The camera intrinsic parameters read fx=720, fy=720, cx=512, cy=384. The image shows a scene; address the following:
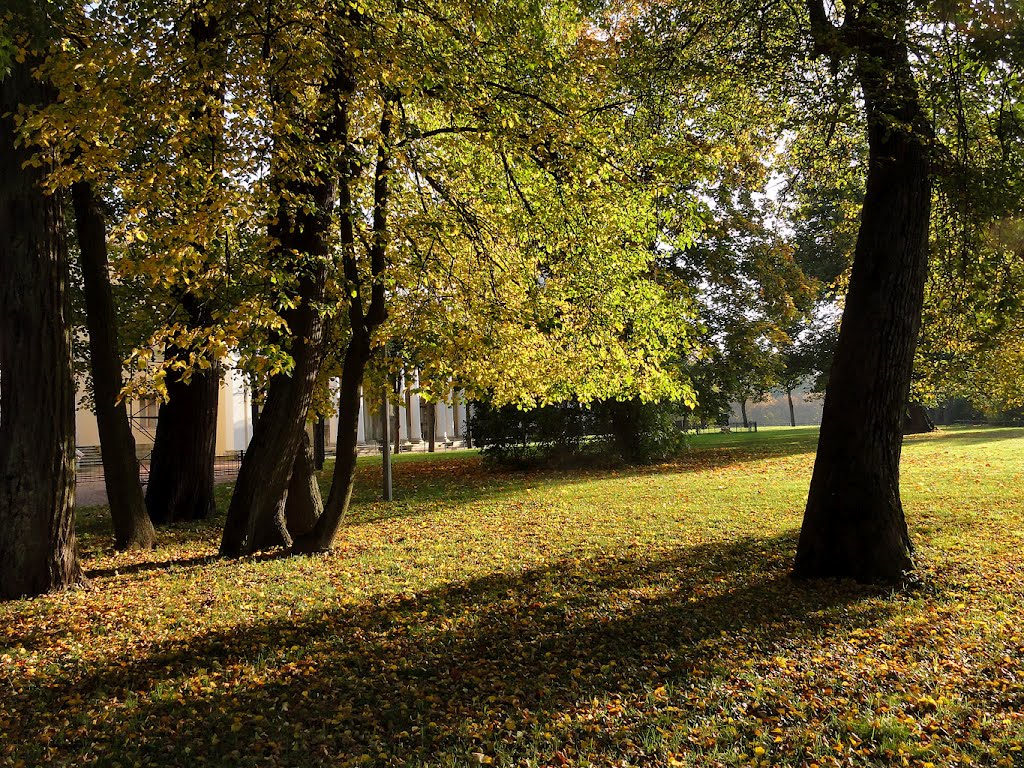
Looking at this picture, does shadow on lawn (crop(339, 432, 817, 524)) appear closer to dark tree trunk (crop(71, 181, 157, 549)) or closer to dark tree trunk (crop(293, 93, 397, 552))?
dark tree trunk (crop(293, 93, 397, 552))

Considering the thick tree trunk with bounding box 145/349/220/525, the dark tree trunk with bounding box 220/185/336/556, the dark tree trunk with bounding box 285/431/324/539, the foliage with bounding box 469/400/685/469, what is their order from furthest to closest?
the foliage with bounding box 469/400/685/469 < the thick tree trunk with bounding box 145/349/220/525 < the dark tree trunk with bounding box 285/431/324/539 < the dark tree trunk with bounding box 220/185/336/556

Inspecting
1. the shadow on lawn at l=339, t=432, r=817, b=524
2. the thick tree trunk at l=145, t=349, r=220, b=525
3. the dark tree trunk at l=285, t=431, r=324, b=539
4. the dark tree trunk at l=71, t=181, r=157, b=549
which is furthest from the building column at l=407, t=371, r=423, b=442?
the dark tree trunk at l=71, t=181, r=157, b=549

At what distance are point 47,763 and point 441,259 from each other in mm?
6773

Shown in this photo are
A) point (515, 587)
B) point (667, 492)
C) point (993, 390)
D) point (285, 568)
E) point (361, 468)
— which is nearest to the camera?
point (515, 587)

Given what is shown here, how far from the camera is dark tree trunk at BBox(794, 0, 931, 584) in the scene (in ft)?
23.4

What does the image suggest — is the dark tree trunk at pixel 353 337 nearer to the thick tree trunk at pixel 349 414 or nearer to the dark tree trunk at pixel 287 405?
the thick tree trunk at pixel 349 414

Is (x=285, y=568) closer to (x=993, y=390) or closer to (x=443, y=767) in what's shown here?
(x=443, y=767)

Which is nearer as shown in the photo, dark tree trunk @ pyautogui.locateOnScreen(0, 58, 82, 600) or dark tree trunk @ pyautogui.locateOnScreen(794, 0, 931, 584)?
dark tree trunk @ pyautogui.locateOnScreen(0, 58, 82, 600)

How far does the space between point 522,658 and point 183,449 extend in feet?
30.0

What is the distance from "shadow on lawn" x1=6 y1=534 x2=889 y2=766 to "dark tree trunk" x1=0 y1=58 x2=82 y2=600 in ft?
7.50

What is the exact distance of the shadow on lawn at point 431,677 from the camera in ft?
13.2

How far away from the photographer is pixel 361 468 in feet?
81.4

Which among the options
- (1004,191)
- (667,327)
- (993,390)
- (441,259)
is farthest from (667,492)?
(1004,191)

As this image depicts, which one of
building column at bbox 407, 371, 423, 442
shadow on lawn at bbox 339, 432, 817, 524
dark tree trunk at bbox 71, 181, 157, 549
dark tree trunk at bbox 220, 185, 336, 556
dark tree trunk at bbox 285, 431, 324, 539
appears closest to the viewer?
dark tree trunk at bbox 220, 185, 336, 556
